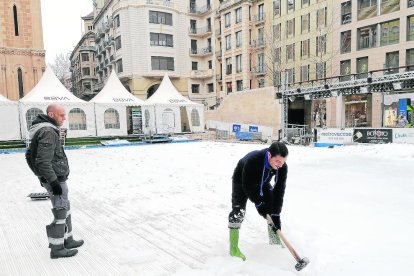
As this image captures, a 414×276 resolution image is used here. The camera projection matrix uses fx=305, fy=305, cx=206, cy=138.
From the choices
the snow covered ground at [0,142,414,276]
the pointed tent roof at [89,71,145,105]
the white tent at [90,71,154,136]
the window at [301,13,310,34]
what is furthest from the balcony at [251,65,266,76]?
the snow covered ground at [0,142,414,276]

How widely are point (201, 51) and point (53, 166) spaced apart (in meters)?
43.7

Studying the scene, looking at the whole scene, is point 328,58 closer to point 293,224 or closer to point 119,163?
point 119,163

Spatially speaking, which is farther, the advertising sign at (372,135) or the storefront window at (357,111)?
the storefront window at (357,111)

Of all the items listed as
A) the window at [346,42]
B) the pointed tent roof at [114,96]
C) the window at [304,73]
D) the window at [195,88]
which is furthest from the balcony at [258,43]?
the pointed tent roof at [114,96]

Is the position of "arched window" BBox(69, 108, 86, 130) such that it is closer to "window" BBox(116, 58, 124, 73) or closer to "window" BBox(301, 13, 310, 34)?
"window" BBox(116, 58, 124, 73)

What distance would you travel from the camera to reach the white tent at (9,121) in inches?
Result: 707

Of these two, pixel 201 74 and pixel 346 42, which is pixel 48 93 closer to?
pixel 346 42

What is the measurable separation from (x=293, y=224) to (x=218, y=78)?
131 feet

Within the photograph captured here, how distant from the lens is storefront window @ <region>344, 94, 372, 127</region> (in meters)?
27.4

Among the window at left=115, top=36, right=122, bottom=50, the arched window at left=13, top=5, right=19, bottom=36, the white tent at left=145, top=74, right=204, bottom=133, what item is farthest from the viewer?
the window at left=115, top=36, right=122, bottom=50

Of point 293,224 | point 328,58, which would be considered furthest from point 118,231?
point 328,58

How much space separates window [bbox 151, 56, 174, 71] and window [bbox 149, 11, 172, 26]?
15.3 feet

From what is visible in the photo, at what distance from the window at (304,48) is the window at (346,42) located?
12.0 ft

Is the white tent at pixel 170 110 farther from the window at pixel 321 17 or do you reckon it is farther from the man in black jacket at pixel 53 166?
the man in black jacket at pixel 53 166
